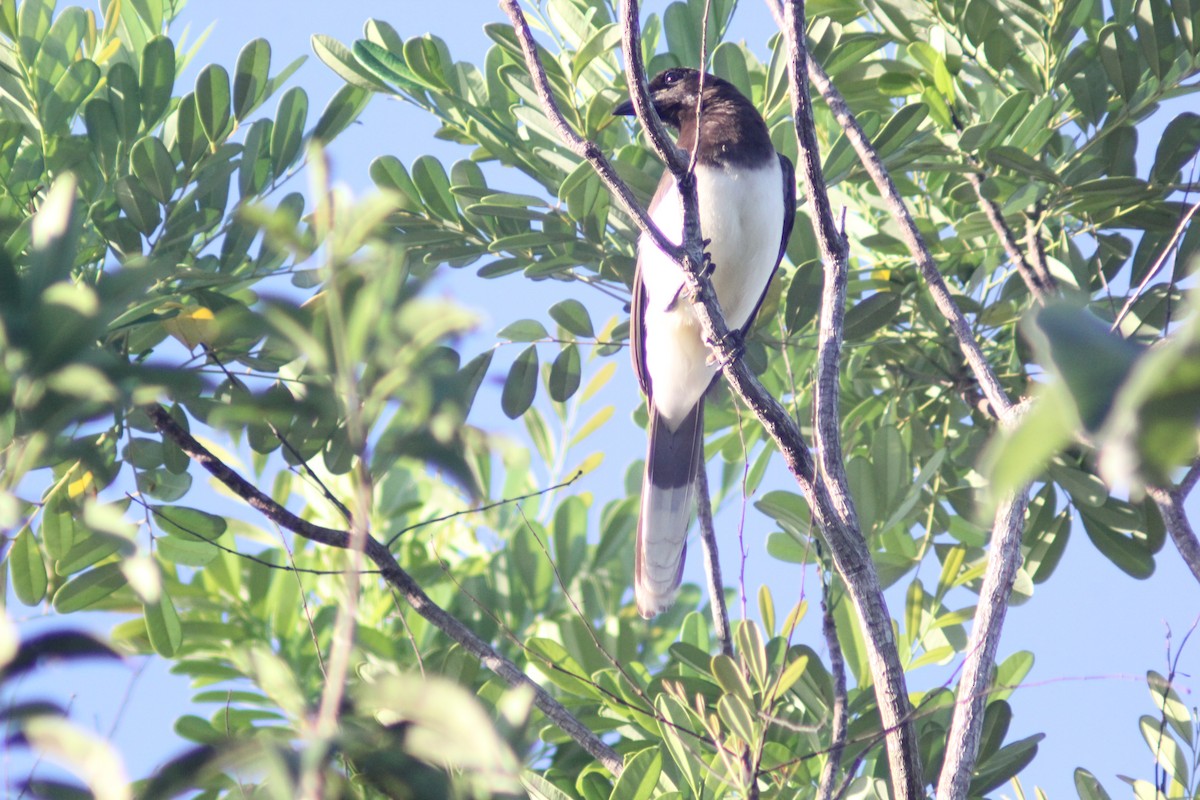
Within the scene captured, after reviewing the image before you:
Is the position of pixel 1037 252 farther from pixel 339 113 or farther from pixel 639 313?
pixel 339 113

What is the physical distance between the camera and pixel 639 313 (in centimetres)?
390

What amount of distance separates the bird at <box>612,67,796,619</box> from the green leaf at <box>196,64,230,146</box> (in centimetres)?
124

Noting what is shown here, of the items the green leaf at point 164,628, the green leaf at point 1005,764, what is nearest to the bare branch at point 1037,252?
the green leaf at point 1005,764

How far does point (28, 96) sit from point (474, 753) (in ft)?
8.82

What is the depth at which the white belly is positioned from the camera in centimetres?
416

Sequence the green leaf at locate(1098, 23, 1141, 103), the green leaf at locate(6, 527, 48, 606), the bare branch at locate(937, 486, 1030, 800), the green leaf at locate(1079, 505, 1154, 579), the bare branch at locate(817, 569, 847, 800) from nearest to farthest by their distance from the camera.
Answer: the bare branch at locate(817, 569, 847, 800), the bare branch at locate(937, 486, 1030, 800), the green leaf at locate(6, 527, 48, 606), the green leaf at locate(1098, 23, 1141, 103), the green leaf at locate(1079, 505, 1154, 579)

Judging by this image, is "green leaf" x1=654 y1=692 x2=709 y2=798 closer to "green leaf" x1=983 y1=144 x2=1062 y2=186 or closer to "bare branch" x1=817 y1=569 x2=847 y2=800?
"bare branch" x1=817 y1=569 x2=847 y2=800

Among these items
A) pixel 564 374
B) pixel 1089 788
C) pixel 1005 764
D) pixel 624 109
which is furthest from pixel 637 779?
pixel 624 109

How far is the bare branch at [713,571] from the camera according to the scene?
2.97m

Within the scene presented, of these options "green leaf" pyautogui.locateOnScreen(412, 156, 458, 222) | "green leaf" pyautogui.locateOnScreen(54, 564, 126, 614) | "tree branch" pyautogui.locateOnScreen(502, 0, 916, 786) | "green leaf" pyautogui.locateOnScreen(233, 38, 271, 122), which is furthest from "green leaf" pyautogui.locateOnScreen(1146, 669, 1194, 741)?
"green leaf" pyautogui.locateOnScreen(233, 38, 271, 122)

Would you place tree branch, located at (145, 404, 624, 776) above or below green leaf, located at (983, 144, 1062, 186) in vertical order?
below

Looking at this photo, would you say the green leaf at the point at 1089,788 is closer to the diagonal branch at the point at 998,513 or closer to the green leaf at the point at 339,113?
the diagonal branch at the point at 998,513

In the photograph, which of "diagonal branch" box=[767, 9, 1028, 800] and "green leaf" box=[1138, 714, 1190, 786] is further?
"green leaf" box=[1138, 714, 1190, 786]

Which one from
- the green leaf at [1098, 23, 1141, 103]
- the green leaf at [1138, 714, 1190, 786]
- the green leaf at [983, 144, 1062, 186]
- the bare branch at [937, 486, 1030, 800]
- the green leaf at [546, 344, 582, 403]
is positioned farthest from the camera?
the green leaf at [546, 344, 582, 403]
